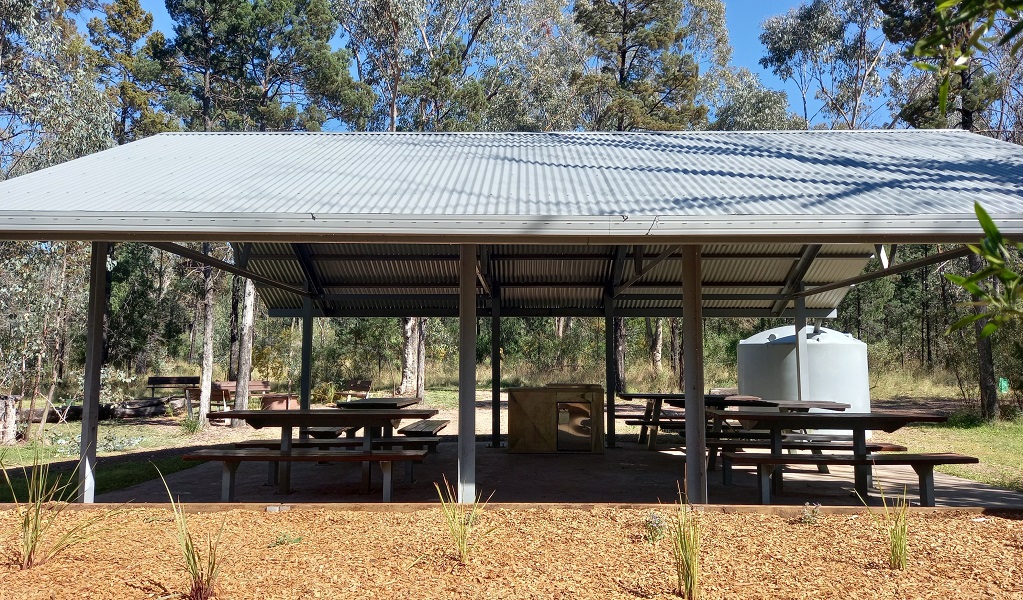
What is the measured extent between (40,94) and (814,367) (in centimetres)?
1441

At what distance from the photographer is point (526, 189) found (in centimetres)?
645

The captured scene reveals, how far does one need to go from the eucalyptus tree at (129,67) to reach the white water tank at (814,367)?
17945 millimetres

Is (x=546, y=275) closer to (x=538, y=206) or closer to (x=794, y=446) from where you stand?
(x=794, y=446)

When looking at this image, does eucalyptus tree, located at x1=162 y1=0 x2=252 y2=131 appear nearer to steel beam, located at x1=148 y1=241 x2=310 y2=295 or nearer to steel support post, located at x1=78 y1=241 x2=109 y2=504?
steel beam, located at x1=148 y1=241 x2=310 y2=295

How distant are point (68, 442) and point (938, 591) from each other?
1191cm

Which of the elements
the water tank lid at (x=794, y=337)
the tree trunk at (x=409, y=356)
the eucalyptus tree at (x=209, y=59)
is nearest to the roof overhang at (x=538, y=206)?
the water tank lid at (x=794, y=337)

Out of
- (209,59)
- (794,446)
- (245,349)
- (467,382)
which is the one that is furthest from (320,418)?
(209,59)

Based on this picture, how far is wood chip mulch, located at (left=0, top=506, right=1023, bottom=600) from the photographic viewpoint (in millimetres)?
3957

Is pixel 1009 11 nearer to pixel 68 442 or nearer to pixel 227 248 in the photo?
pixel 68 442

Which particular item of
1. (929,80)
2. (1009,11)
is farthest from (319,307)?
(929,80)

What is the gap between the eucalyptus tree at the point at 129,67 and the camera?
22453 mm

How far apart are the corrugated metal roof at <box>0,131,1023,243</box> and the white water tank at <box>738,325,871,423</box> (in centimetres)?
408

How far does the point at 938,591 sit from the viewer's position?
12.9 ft

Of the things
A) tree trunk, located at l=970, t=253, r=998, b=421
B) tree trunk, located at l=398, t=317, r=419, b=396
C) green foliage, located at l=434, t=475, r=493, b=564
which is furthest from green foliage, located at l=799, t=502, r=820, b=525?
tree trunk, located at l=398, t=317, r=419, b=396
